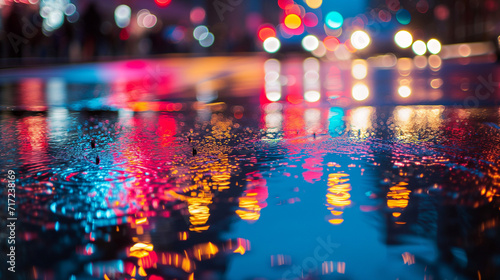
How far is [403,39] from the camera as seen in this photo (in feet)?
69.3

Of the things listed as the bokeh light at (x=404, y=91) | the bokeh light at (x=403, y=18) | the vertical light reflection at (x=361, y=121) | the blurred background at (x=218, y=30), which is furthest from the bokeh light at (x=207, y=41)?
the vertical light reflection at (x=361, y=121)

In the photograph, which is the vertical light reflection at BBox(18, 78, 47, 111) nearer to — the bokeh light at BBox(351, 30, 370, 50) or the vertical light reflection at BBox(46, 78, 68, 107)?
the vertical light reflection at BBox(46, 78, 68, 107)

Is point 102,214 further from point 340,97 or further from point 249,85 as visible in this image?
point 249,85

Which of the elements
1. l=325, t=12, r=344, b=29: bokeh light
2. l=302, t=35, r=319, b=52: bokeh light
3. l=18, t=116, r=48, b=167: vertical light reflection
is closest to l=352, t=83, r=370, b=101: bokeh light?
l=18, t=116, r=48, b=167: vertical light reflection

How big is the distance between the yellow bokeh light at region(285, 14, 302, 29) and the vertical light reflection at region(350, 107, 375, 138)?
26940mm

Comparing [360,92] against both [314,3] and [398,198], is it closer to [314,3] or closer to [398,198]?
[398,198]

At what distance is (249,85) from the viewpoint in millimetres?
10539

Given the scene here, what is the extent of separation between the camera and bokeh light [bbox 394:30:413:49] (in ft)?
68.8

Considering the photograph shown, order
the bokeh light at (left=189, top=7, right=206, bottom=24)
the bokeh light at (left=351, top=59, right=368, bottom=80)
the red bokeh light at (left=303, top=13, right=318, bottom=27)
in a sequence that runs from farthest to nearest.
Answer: the bokeh light at (left=189, top=7, right=206, bottom=24)
the red bokeh light at (left=303, top=13, right=318, bottom=27)
the bokeh light at (left=351, top=59, right=368, bottom=80)

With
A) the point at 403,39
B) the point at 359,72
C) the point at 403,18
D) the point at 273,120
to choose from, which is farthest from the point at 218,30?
the point at 273,120

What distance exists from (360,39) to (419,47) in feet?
8.49

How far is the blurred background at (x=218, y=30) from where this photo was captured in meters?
21.7

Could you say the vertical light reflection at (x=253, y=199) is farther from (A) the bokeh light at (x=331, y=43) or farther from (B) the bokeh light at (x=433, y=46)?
(A) the bokeh light at (x=331, y=43)

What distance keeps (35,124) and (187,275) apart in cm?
389
